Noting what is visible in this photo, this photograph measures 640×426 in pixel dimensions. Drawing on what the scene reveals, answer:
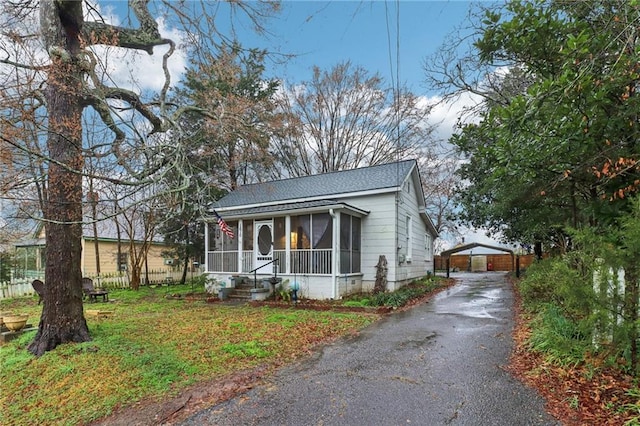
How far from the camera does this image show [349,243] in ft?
42.4

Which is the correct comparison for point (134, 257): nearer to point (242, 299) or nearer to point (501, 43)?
point (242, 299)

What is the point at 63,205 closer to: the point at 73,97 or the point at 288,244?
the point at 73,97

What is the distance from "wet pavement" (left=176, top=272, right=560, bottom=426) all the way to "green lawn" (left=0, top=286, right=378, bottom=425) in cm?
92

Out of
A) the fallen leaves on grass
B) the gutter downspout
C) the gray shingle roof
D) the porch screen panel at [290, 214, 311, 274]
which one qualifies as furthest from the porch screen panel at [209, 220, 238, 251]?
the fallen leaves on grass

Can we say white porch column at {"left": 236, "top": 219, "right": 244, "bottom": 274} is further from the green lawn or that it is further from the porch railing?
the green lawn

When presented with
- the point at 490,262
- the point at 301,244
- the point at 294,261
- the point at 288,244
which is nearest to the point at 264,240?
the point at 288,244

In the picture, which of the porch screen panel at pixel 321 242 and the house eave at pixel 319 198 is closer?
the porch screen panel at pixel 321 242

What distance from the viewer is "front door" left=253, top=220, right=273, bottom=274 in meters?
14.0

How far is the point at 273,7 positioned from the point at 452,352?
7.09 m

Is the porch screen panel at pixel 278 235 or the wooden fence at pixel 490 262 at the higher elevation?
the porch screen panel at pixel 278 235

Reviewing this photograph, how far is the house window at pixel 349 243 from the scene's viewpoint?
1255 cm

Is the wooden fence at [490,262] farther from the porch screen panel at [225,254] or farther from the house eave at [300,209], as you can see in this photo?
the porch screen panel at [225,254]

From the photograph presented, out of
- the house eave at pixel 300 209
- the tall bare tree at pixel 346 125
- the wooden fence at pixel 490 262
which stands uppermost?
the tall bare tree at pixel 346 125

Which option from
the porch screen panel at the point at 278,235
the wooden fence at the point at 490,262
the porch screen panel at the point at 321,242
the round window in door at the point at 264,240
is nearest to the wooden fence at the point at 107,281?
the round window in door at the point at 264,240
